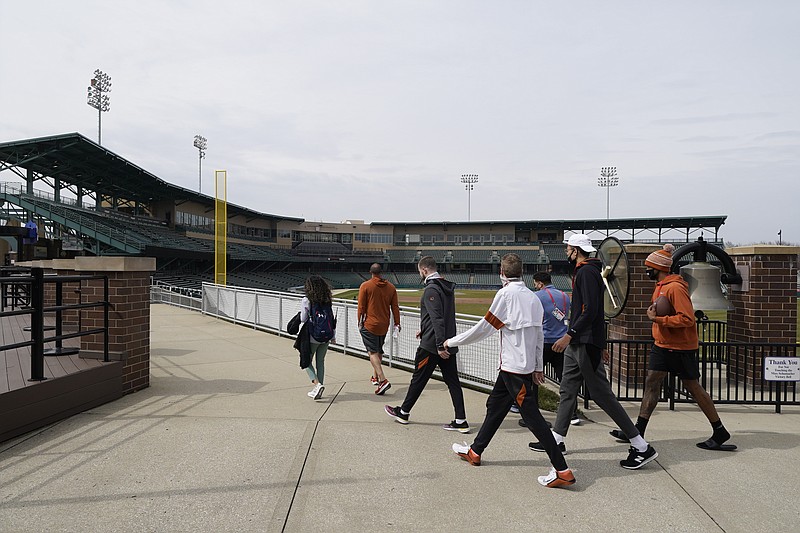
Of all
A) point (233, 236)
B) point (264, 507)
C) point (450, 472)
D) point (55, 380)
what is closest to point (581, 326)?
point (450, 472)

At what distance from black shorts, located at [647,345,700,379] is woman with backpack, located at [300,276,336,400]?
3588mm

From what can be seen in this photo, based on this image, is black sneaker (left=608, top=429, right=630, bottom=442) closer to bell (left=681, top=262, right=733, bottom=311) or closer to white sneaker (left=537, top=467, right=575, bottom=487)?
white sneaker (left=537, top=467, right=575, bottom=487)

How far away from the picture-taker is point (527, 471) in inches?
160

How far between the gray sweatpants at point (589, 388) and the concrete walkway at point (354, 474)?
35 cm

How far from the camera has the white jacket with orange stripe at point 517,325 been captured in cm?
394

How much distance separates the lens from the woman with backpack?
6.19m

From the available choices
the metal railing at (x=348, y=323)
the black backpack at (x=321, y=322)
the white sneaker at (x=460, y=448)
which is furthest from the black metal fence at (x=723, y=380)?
the black backpack at (x=321, y=322)

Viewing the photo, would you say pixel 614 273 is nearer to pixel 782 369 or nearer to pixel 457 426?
pixel 782 369

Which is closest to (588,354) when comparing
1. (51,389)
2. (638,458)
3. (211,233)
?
(638,458)

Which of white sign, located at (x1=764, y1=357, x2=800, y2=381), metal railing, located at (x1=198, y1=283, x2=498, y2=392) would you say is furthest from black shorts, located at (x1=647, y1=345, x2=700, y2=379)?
metal railing, located at (x1=198, y1=283, x2=498, y2=392)

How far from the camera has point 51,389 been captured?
191 inches

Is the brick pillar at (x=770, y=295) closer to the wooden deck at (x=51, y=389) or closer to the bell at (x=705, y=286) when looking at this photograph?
the bell at (x=705, y=286)

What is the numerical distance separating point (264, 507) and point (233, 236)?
59.7 m

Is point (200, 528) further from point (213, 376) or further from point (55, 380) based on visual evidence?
point (213, 376)
